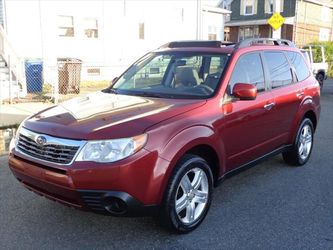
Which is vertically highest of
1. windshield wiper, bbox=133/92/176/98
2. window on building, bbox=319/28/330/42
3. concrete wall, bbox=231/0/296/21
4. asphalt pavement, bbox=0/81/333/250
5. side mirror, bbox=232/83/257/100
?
concrete wall, bbox=231/0/296/21

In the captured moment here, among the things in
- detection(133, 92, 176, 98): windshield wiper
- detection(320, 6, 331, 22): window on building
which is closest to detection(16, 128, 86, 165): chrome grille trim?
detection(133, 92, 176, 98): windshield wiper

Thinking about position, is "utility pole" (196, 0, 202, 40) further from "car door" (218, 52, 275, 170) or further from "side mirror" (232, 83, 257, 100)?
"side mirror" (232, 83, 257, 100)

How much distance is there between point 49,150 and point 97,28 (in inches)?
607

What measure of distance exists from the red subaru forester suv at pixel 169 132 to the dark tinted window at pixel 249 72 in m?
0.01

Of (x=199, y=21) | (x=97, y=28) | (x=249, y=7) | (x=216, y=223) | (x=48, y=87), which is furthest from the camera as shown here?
(x=249, y=7)

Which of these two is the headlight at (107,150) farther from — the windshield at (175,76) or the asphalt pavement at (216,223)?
the windshield at (175,76)

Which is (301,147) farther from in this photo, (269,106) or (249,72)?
(249,72)

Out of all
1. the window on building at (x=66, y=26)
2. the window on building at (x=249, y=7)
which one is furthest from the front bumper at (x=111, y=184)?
the window on building at (x=249, y=7)

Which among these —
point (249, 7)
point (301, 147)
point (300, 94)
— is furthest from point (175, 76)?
point (249, 7)

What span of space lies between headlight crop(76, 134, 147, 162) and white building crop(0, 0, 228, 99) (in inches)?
364

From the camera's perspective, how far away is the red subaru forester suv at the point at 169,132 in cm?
328

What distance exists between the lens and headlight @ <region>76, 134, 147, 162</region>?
10.7ft

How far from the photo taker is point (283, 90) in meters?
5.25

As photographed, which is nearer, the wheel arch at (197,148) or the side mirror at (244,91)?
the wheel arch at (197,148)
